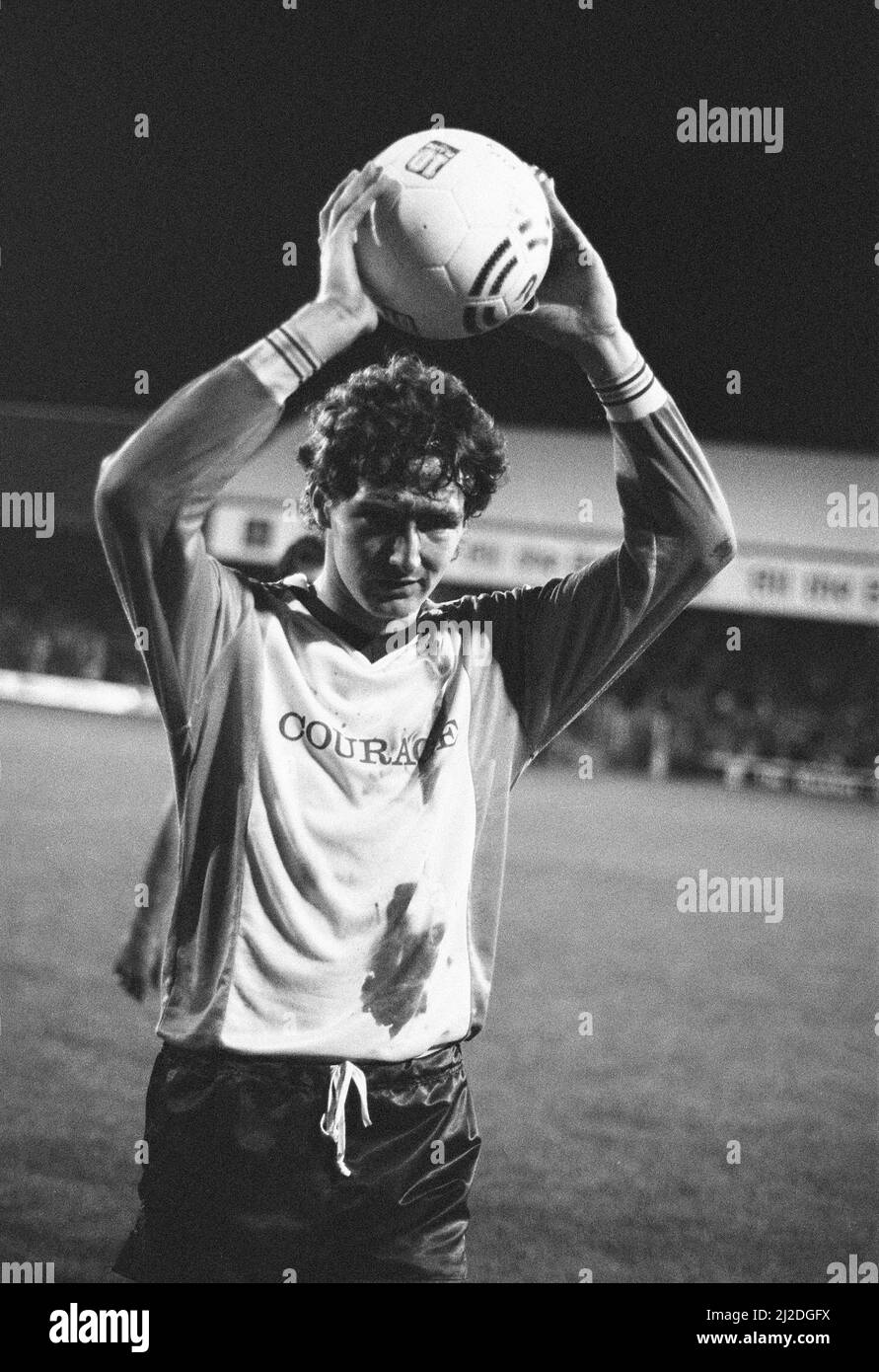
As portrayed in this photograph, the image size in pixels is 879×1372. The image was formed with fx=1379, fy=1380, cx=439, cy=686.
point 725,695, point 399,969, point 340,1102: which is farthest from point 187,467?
point 725,695

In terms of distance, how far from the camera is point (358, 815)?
7.22ft

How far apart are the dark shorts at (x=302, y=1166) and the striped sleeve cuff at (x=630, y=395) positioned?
1.05 m

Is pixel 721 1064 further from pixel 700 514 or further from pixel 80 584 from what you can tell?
pixel 80 584

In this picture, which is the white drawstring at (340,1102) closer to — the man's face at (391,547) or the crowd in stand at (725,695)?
the man's face at (391,547)

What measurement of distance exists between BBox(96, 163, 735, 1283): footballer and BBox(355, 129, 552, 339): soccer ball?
0.18 ft

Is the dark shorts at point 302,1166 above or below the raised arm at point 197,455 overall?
below

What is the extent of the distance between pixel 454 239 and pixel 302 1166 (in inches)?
57.1

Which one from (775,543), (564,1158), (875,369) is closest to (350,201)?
(875,369)

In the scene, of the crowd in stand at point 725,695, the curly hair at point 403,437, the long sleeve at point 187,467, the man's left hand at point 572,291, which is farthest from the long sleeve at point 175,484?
the crowd in stand at point 725,695

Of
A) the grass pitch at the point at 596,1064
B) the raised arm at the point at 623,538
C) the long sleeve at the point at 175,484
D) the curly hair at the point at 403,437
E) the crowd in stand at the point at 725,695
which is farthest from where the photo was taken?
the crowd in stand at the point at 725,695

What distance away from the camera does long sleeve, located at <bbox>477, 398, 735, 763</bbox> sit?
2.13 meters

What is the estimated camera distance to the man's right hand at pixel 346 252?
2008 mm

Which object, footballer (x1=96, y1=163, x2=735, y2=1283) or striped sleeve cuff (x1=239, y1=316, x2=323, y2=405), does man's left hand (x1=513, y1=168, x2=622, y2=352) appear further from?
striped sleeve cuff (x1=239, y1=316, x2=323, y2=405)
